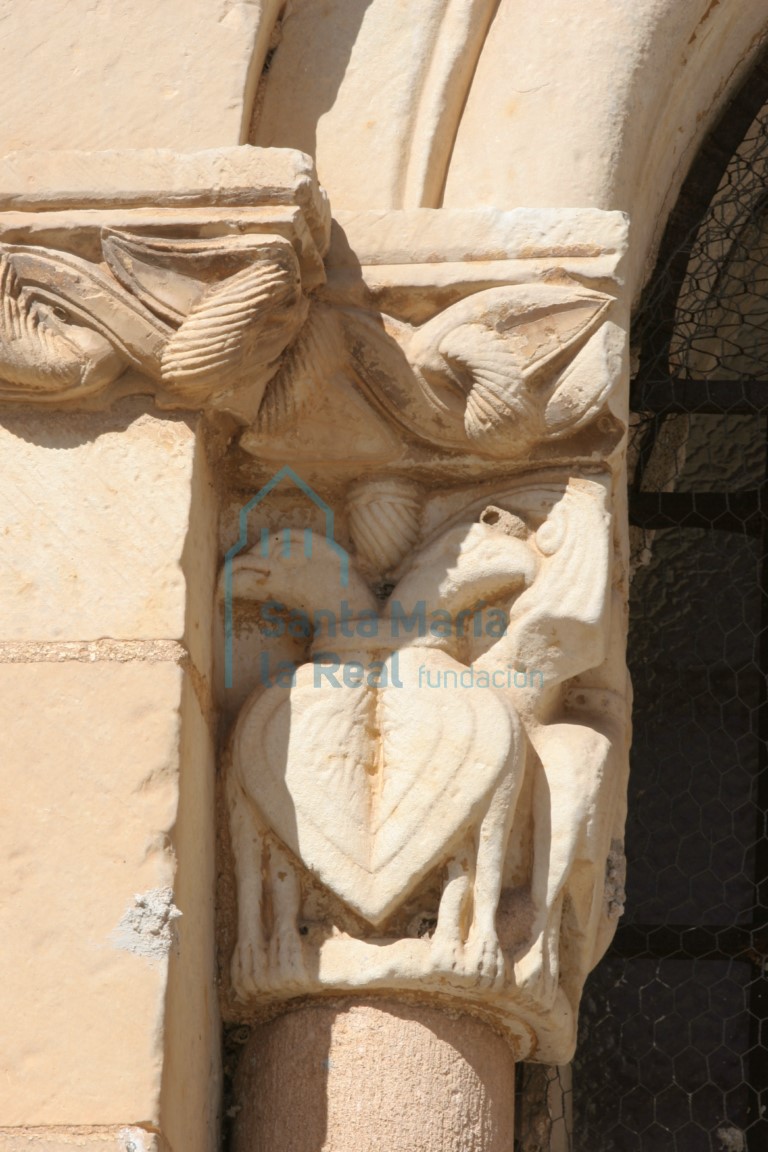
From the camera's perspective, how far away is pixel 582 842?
215cm

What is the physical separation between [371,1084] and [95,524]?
0.64m

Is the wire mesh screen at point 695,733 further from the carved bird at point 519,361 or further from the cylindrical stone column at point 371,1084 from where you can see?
the carved bird at point 519,361

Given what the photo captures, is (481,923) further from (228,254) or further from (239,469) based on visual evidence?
(228,254)

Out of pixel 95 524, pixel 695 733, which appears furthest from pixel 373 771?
pixel 695 733

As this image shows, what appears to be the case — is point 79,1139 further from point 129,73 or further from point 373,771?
point 129,73

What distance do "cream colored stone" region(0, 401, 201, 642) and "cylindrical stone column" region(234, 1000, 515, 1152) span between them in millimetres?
451

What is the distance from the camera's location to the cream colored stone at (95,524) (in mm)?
2039

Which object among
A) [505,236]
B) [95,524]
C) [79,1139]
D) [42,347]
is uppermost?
[505,236]

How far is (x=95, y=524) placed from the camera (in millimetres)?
2090

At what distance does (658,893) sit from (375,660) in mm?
850

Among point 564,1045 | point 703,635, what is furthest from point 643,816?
point 564,1045

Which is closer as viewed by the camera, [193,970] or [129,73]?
[193,970]

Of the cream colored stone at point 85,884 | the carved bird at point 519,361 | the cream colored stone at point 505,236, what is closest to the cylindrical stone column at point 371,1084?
the cream colored stone at point 85,884

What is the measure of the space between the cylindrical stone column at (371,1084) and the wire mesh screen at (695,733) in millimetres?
432
